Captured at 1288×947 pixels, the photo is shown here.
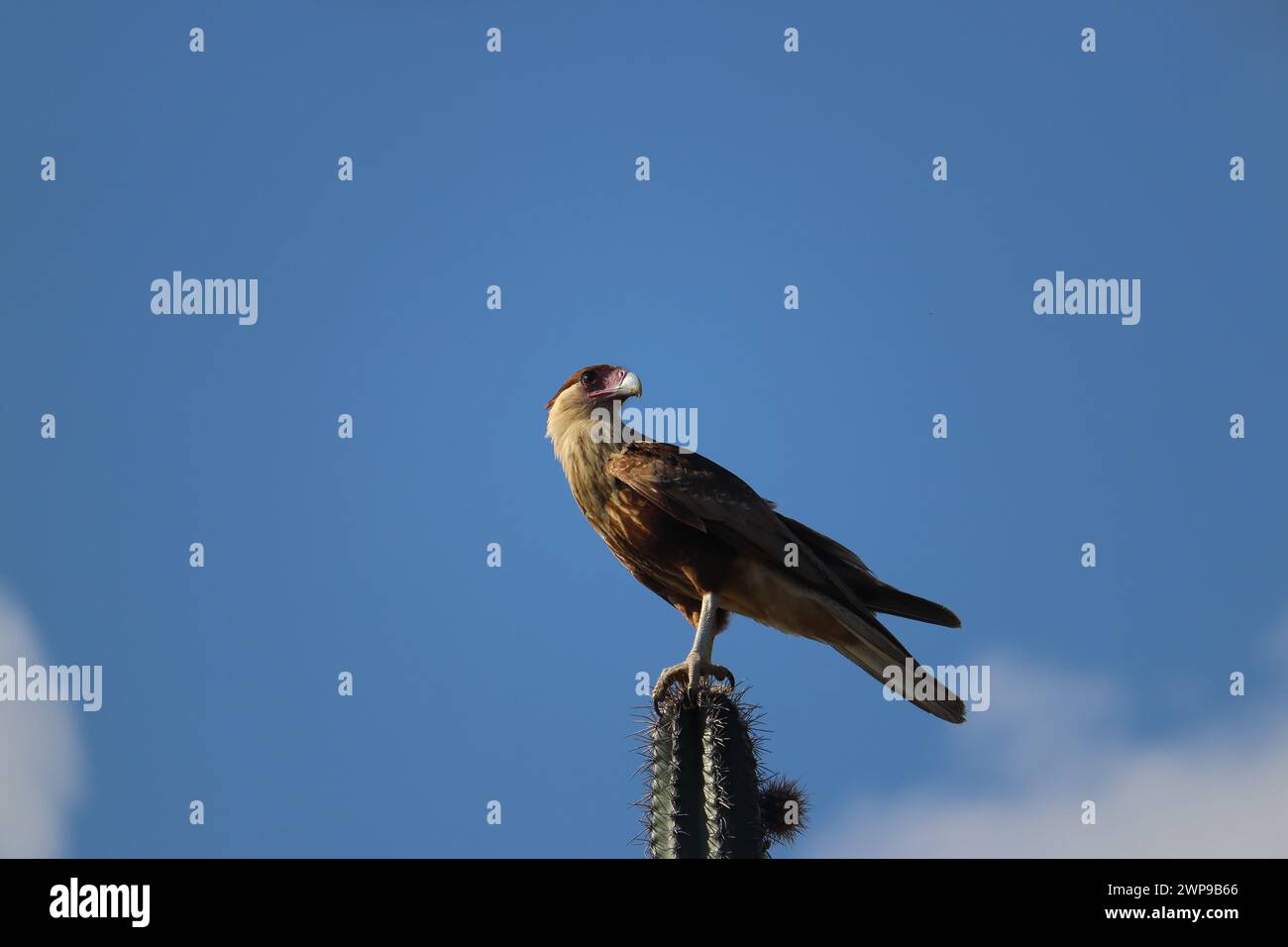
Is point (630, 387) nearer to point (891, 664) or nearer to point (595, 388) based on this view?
point (595, 388)

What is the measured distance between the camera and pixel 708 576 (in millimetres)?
8914

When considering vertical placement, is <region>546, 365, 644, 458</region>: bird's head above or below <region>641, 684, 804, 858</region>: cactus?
above

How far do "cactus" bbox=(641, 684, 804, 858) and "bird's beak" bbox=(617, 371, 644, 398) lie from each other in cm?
313

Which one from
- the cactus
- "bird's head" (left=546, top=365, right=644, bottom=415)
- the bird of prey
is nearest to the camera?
the cactus

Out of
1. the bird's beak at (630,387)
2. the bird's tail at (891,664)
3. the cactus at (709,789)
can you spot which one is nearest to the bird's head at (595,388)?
the bird's beak at (630,387)

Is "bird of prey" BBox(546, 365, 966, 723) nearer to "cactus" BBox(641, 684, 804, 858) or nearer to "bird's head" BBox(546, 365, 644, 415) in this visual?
"bird's head" BBox(546, 365, 644, 415)

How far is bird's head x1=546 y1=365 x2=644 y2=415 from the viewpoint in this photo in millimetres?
9741

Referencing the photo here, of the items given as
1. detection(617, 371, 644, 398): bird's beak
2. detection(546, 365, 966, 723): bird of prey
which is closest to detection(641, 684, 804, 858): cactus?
detection(546, 365, 966, 723): bird of prey

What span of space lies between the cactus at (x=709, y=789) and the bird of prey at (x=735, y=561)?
152 cm

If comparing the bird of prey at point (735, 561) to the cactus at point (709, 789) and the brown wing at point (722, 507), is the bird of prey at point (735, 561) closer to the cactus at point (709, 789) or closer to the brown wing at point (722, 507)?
the brown wing at point (722, 507)

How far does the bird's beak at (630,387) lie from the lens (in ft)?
31.7
